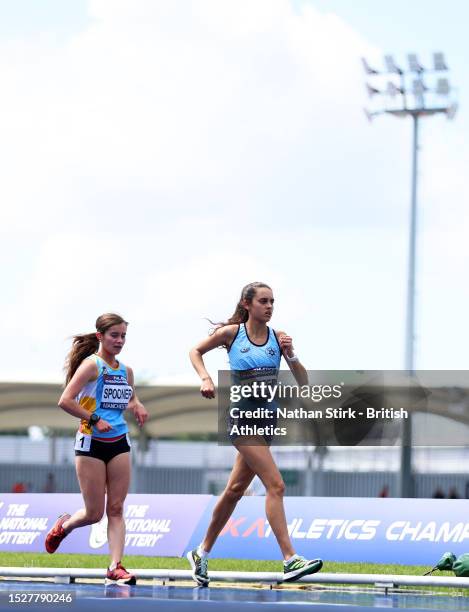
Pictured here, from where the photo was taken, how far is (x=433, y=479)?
171 feet

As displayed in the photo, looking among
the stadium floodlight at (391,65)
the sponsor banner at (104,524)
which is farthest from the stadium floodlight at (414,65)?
the sponsor banner at (104,524)

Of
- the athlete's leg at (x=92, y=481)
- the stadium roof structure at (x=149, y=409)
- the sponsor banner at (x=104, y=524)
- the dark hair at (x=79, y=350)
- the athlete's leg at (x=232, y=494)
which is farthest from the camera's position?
the stadium roof structure at (x=149, y=409)

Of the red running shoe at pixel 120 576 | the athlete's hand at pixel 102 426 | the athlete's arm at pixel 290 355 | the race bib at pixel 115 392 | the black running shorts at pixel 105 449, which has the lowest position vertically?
the red running shoe at pixel 120 576

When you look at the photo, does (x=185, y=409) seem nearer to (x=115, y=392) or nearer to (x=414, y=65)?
(x=414, y=65)

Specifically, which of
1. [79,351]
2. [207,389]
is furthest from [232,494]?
[79,351]

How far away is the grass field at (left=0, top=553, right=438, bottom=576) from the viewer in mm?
13227

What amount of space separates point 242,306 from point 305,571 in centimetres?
217

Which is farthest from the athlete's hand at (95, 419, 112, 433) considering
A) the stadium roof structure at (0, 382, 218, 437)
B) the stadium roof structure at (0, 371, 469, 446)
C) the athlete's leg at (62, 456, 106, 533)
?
the stadium roof structure at (0, 382, 218, 437)

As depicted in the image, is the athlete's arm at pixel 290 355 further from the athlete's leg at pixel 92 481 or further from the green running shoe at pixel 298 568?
the athlete's leg at pixel 92 481

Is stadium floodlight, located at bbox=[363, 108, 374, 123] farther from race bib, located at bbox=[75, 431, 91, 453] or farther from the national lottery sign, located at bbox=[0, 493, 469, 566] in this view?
race bib, located at bbox=[75, 431, 91, 453]

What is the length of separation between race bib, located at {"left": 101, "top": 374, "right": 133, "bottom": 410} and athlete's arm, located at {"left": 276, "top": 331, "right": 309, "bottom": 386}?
4.29ft

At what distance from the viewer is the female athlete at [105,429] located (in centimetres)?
1047

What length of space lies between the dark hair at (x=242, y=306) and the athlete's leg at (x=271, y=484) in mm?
1038

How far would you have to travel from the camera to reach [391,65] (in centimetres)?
4600
